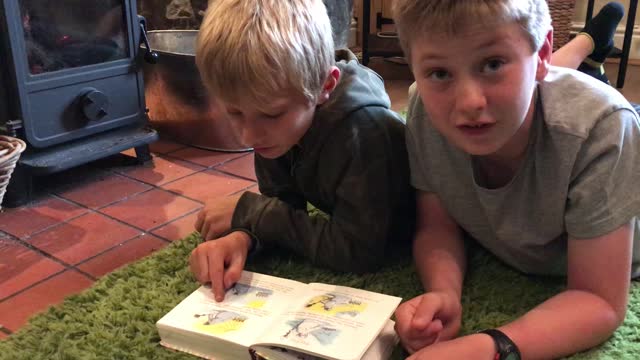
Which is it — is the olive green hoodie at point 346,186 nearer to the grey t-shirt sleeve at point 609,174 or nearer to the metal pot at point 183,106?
the grey t-shirt sleeve at point 609,174

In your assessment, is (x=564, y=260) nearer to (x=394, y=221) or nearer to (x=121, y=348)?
(x=394, y=221)

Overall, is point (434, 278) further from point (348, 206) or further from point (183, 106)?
point (183, 106)

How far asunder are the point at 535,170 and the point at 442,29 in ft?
0.81

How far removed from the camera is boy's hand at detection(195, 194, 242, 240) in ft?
3.54

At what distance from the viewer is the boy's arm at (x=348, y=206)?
93 cm

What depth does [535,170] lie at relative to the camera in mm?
842

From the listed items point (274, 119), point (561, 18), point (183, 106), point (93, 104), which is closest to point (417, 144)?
Result: point (274, 119)

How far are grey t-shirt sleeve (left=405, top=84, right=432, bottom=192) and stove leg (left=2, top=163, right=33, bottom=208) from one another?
34.7 inches

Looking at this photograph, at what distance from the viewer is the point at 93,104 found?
1485 mm

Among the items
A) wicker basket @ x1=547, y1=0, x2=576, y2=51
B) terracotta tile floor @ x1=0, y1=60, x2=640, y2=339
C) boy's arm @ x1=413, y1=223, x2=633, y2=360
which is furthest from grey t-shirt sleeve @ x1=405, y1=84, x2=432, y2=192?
wicker basket @ x1=547, y1=0, x2=576, y2=51

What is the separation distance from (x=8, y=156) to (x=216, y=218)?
1.52 feet

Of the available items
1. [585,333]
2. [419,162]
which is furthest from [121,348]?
[585,333]

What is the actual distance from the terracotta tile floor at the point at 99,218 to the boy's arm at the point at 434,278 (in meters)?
0.51

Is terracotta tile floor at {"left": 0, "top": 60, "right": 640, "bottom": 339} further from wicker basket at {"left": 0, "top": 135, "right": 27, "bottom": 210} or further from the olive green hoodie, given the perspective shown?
the olive green hoodie
